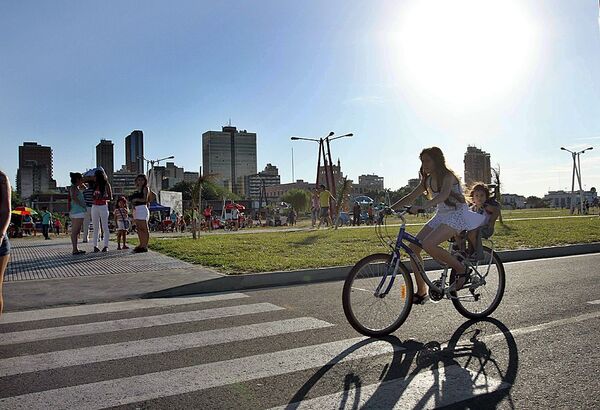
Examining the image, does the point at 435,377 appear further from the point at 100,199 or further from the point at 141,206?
the point at 100,199

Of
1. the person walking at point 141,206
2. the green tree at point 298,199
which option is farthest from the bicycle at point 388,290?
the green tree at point 298,199

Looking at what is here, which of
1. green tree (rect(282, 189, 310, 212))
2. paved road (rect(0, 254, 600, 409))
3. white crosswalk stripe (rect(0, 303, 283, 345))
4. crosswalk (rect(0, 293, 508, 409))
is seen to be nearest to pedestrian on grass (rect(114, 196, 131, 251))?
paved road (rect(0, 254, 600, 409))

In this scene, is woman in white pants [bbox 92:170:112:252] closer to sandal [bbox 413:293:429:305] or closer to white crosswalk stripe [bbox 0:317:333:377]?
white crosswalk stripe [bbox 0:317:333:377]

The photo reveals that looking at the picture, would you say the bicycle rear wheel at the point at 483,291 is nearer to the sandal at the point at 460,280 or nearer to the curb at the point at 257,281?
the sandal at the point at 460,280

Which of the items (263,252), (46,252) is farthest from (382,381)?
(46,252)

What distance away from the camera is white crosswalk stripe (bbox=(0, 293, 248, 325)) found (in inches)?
245

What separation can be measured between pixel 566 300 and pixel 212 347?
4.52m

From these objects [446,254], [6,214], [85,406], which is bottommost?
[85,406]

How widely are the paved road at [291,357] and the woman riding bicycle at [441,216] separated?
0.52m

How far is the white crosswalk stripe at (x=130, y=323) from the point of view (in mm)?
5340

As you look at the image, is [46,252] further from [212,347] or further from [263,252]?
[212,347]

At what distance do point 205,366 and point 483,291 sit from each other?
337 cm

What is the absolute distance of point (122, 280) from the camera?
8609 mm

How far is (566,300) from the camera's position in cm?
678
